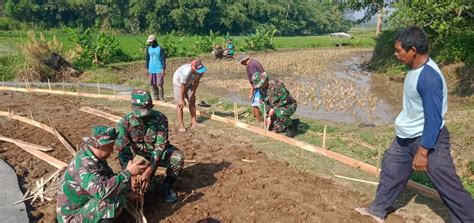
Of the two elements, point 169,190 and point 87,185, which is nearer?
point 87,185

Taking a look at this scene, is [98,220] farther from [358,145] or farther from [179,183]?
[358,145]

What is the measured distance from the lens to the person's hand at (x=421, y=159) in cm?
322

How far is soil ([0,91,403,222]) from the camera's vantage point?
417 cm

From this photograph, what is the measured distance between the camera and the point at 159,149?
4254mm

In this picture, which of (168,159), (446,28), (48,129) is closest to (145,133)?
(168,159)

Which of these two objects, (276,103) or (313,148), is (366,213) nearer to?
(313,148)

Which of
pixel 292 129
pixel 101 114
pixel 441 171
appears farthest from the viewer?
pixel 101 114

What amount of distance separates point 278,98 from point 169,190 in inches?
120

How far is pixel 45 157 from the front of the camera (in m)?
5.76

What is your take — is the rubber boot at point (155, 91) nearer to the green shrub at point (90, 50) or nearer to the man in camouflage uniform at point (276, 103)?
the man in camouflage uniform at point (276, 103)

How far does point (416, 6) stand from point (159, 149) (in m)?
8.42

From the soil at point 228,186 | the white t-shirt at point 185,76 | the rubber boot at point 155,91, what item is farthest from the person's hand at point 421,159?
the rubber boot at point 155,91

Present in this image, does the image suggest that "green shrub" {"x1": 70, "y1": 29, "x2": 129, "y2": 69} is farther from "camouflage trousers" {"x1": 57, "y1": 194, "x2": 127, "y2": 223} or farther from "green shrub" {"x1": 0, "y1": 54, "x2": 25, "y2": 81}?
"camouflage trousers" {"x1": 57, "y1": 194, "x2": 127, "y2": 223}

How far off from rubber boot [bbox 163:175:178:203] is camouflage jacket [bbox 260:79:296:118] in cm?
292
